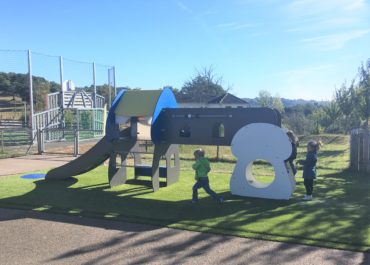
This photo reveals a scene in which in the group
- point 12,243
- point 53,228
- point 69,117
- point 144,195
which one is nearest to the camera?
point 12,243

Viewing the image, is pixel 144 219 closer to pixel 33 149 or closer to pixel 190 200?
pixel 190 200

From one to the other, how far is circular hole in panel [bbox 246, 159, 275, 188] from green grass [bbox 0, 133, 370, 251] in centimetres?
59

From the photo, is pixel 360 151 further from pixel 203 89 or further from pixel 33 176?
pixel 203 89

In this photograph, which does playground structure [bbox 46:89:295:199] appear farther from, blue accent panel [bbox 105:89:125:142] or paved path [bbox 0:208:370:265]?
paved path [bbox 0:208:370:265]

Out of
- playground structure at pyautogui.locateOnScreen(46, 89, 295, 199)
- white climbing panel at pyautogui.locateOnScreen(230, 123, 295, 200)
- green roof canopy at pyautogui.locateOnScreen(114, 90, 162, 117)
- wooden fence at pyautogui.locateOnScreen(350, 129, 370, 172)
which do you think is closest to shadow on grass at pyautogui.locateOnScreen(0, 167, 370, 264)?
white climbing panel at pyautogui.locateOnScreen(230, 123, 295, 200)

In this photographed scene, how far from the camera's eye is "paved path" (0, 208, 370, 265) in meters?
5.01

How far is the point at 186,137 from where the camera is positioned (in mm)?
9992

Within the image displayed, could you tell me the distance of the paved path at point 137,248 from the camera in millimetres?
5008

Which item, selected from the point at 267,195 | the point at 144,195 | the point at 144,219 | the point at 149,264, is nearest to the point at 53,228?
the point at 144,219

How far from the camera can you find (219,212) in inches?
288

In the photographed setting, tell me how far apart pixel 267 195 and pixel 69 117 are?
69.2 ft

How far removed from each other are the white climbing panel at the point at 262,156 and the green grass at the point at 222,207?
0.26 meters

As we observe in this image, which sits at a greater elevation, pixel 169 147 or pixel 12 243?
pixel 169 147

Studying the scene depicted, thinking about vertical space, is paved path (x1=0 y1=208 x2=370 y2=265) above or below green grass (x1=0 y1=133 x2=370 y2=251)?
below
